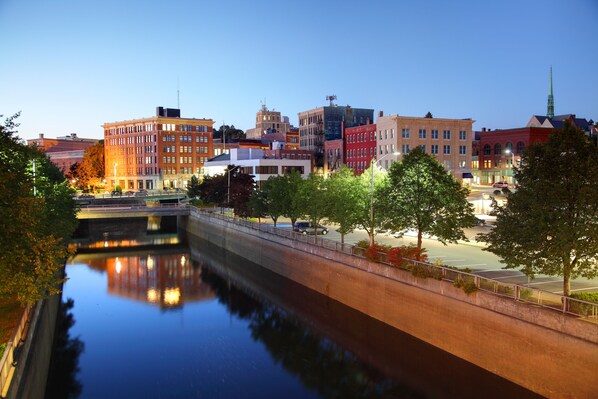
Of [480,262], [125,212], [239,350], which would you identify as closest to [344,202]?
[480,262]

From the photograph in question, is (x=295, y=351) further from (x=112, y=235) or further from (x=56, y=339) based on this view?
(x=112, y=235)

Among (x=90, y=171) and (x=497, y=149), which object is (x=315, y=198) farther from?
(x=90, y=171)

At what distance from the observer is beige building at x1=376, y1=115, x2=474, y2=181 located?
325 feet

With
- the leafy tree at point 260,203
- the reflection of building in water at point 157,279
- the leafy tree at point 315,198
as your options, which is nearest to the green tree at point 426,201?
the leafy tree at point 315,198

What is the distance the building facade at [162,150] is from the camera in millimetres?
149875

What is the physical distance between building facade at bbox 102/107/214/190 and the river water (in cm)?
9778

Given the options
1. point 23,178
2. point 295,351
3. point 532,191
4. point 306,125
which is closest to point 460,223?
point 532,191

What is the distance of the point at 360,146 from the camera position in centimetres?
11225

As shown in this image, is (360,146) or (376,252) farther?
(360,146)

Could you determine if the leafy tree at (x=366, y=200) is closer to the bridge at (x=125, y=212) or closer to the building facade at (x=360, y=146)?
the bridge at (x=125, y=212)

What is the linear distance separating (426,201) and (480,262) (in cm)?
700

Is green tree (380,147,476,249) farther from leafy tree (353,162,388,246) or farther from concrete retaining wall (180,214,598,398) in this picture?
concrete retaining wall (180,214,598,398)

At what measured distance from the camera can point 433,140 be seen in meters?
101

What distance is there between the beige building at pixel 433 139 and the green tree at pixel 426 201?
58.2 meters
